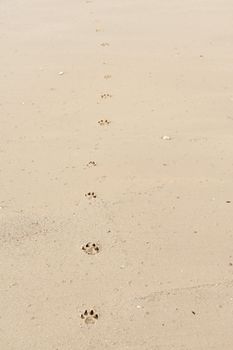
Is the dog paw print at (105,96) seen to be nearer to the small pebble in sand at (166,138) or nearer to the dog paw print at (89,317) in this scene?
the small pebble in sand at (166,138)

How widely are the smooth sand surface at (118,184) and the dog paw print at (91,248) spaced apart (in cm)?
2

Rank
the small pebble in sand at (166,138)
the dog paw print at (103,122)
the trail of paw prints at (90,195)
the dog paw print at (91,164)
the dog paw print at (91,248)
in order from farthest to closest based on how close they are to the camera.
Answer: the dog paw print at (103,122), the small pebble in sand at (166,138), the dog paw print at (91,164), the trail of paw prints at (90,195), the dog paw print at (91,248)

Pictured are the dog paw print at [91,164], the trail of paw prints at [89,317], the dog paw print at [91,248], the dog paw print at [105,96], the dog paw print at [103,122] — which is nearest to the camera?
the trail of paw prints at [89,317]

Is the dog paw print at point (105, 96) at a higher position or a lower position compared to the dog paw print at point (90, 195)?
lower

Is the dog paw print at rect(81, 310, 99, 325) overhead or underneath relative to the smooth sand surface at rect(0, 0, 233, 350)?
overhead

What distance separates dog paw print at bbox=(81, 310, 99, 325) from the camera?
2.45 meters

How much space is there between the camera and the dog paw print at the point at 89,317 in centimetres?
245

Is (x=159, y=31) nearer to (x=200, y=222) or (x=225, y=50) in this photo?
(x=225, y=50)

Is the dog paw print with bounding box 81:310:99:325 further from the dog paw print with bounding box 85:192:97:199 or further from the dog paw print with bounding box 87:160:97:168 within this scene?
the dog paw print with bounding box 87:160:97:168

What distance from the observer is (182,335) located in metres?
2.38

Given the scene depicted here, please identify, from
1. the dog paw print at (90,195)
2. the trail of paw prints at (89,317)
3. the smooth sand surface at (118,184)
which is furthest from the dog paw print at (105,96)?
the trail of paw prints at (89,317)

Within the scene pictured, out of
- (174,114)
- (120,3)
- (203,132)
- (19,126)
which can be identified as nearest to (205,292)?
(203,132)

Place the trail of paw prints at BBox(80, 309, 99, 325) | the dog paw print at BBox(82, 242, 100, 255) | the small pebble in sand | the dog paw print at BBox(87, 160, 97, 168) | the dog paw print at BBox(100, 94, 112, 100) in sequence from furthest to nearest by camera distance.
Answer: the dog paw print at BBox(100, 94, 112, 100) → the small pebble in sand → the dog paw print at BBox(87, 160, 97, 168) → the dog paw print at BBox(82, 242, 100, 255) → the trail of paw prints at BBox(80, 309, 99, 325)

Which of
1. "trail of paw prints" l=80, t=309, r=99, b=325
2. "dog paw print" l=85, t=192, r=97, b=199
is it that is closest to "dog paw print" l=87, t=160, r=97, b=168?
"dog paw print" l=85, t=192, r=97, b=199
